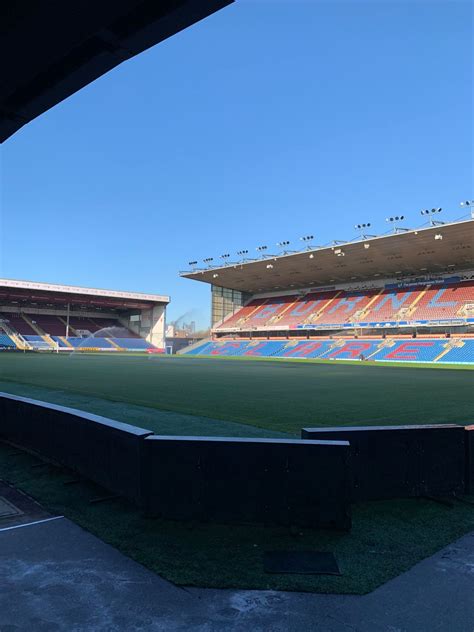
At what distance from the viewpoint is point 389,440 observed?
5023 mm

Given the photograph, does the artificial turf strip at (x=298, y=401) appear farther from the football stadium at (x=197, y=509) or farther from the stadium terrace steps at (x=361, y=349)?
the stadium terrace steps at (x=361, y=349)

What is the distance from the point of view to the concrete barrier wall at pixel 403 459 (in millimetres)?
4926

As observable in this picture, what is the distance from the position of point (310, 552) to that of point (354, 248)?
1840 inches

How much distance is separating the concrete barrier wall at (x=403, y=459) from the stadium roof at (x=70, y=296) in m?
63.2

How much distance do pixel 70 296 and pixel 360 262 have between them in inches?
1708

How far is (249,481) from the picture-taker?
13.9 feet

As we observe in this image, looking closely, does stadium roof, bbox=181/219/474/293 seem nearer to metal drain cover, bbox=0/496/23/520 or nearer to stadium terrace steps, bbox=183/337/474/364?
stadium terrace steps, bbox=183/337/474/364

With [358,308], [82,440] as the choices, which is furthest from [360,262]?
[82,440]

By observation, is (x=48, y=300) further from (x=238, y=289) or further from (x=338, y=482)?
(x=338, y=482)

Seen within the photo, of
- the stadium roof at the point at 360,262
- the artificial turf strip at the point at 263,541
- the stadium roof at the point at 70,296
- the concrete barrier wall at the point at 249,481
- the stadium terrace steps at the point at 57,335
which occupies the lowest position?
the artificial turf strip at the point at 263,541

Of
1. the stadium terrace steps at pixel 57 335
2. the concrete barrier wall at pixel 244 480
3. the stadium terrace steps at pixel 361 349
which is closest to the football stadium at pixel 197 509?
the concrete barrier wall at pixel 244 480

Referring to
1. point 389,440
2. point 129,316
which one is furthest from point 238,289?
point 389,440

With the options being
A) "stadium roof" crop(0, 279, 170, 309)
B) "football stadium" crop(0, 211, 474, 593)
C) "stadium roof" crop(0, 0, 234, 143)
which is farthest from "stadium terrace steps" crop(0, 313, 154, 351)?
"stadium roof" crop(0, 0, 234, 143)

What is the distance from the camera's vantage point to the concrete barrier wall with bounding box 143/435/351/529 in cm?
418
